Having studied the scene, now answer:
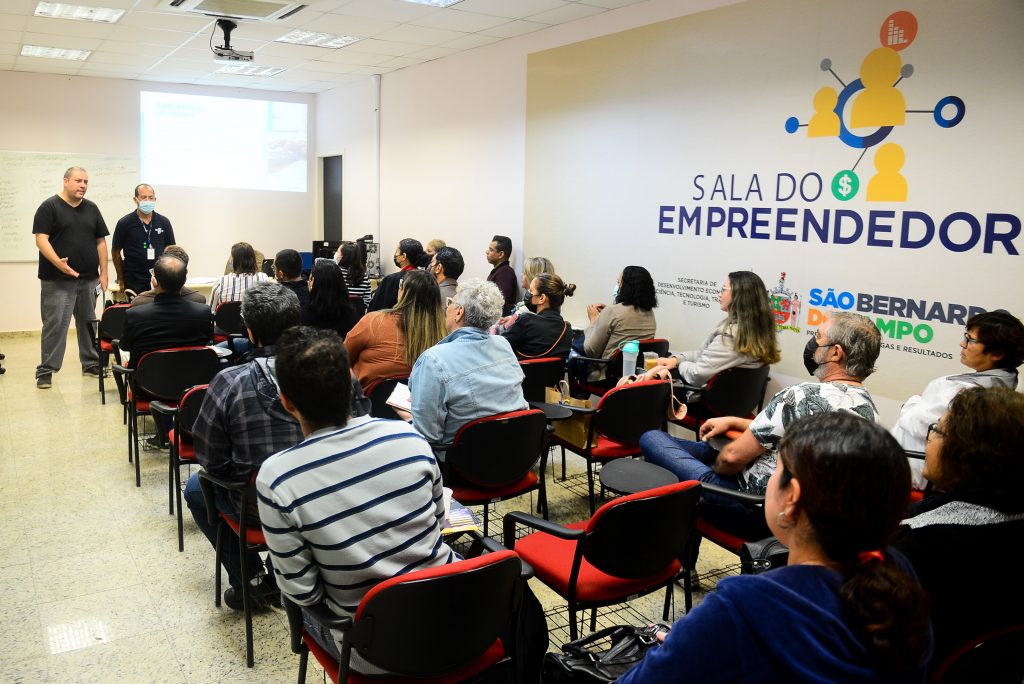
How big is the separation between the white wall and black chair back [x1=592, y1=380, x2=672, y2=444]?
8.23 meters

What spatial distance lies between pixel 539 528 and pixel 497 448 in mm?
701

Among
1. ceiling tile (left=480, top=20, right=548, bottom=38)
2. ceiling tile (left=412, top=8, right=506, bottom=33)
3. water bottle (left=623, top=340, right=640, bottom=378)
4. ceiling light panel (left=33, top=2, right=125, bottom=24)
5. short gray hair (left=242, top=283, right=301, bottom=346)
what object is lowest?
water bottle (left=623, top=340, right=640, bottom=378)

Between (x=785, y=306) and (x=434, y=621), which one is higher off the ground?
(x=785, y=306)

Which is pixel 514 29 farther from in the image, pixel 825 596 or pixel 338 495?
pixel 825 596

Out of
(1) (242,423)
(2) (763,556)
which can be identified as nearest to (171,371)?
(1) (242,423)

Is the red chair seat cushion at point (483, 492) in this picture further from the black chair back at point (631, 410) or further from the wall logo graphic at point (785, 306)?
the wall logo graphic at point (785, 306)

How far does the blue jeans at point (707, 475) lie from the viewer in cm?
255

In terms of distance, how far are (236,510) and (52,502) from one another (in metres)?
2.00

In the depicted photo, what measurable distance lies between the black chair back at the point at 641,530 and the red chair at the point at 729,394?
1.73 m

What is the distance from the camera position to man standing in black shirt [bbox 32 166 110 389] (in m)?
6.28

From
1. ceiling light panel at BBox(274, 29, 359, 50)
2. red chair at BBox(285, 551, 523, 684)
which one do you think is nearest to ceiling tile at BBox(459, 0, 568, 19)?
ceiling light panel at BBox(274, 29, 359, 50)

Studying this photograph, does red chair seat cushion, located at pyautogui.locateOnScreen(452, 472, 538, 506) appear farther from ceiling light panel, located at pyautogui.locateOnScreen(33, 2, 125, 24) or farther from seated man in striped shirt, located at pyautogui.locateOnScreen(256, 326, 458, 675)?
ceiling light panel, located at pyautogui.locateOnScreen(33, 2, 125, 24)

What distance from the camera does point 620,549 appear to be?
7.11ft

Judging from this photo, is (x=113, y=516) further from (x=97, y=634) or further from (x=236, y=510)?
(x=236, y=510)
